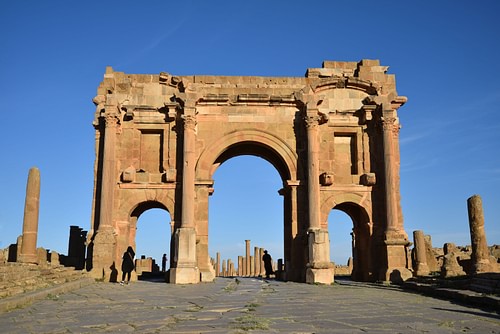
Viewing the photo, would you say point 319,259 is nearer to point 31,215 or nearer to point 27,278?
point 31,215

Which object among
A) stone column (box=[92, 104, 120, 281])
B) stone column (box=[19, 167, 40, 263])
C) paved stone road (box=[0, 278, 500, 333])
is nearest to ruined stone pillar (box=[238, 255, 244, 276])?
stone column (box=[92, 104, 120, 281])

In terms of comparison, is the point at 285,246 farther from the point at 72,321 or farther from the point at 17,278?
the point at 72,321

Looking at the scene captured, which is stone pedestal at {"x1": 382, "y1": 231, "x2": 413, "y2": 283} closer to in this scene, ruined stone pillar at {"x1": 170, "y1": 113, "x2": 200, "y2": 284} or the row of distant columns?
ruined stone pillar at {"x1": 170, "y1": 113, "x2": 200, "y2": 284}

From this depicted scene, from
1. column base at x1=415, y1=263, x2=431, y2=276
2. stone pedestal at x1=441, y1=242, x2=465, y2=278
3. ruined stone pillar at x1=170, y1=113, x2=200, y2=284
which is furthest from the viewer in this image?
column base at x1=415, y1=263, x2=431, y2=276

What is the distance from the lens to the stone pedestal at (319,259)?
17.2 m

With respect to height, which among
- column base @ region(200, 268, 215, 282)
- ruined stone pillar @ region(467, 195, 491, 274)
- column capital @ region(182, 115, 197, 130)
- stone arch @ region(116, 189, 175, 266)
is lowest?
column base @ region(200, 268, 215, 282)

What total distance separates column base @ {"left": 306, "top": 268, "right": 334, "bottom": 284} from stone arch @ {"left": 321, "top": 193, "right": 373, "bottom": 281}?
2182 millimetres

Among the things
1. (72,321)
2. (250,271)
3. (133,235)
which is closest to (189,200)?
(133,235)

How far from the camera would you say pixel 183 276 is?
17.1 meters

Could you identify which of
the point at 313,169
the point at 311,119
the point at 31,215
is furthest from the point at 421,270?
the point at 31,215

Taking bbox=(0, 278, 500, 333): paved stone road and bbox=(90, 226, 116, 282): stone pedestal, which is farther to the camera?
bbox=(90, 226, 116, 282): stone pedestal

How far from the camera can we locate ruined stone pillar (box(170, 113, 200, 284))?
56.2 feet

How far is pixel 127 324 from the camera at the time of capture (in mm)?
6641

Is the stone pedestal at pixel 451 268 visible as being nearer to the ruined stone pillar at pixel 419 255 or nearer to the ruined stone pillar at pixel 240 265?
the ruined stone pillar at pixel 419 255
